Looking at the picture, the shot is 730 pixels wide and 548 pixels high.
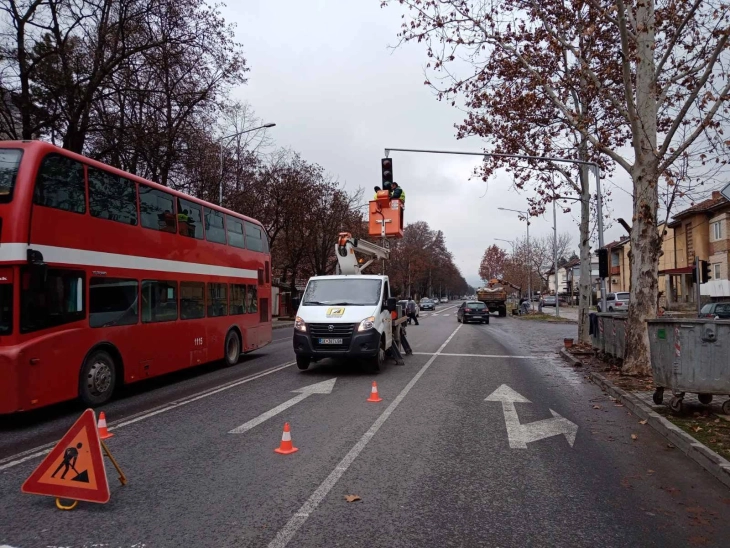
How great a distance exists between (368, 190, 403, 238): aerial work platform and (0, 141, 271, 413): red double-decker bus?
4.38 metres

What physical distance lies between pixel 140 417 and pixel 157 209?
436 cm

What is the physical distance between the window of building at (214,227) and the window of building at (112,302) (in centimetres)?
308

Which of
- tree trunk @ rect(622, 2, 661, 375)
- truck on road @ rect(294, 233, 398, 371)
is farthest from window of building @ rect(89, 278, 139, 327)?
tree trunk @ rect(622, 2, 661, 375)

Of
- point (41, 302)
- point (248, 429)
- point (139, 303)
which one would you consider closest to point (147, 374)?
point (139, 303)

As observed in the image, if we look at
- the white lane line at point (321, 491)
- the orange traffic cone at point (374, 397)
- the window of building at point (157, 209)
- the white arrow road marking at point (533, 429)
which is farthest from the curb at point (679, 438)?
the window of building at point (157, 209)

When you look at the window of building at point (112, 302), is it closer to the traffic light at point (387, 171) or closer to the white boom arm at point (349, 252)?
the white boom arm at point (349, 252)

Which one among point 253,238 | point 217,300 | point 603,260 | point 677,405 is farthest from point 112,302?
point 603,260

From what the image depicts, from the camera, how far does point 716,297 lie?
36.9 m

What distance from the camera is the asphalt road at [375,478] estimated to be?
12.7 feet

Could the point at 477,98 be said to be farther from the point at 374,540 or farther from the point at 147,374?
the point at 374,540

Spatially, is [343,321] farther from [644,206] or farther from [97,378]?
[644,206]

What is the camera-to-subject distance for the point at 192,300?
1140 cm

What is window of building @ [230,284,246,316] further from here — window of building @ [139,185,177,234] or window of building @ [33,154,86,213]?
window of building @ [33,154,86,213]

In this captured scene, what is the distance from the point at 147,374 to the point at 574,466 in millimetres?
7400
